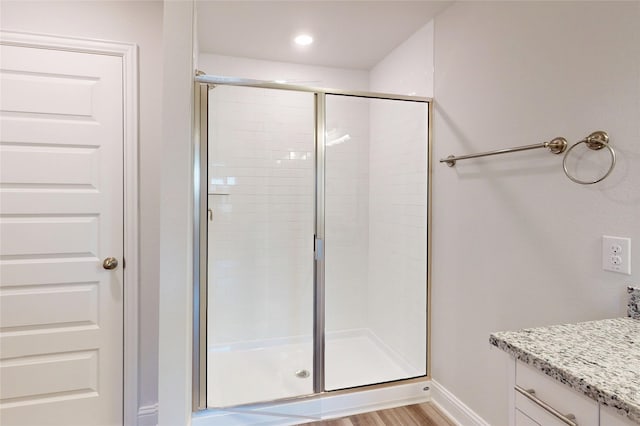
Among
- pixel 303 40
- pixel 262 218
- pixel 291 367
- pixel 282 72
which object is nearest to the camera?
pixel 291 367

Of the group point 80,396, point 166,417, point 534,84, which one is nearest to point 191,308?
point 166,417

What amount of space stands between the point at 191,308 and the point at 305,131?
1415mm

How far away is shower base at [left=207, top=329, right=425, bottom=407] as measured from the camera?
2039mm

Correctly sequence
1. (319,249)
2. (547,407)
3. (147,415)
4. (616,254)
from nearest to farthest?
1. (547,407)
2. (616,254)
3. (147,415)
4. (319,249)

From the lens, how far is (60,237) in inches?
70.0

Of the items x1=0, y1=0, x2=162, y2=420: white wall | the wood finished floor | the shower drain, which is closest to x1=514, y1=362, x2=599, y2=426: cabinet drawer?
the wood finished floor

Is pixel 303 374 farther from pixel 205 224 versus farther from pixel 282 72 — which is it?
pixel 282 72

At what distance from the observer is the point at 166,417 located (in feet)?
5.23

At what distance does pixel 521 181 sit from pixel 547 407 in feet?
3.44

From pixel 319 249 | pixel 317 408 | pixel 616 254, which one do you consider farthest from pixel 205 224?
pixel 616 254

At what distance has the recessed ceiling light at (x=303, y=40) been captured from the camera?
244 cm

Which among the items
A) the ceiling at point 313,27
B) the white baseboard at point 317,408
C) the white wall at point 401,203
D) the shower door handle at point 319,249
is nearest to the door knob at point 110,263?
the white baseboard at point 317,408

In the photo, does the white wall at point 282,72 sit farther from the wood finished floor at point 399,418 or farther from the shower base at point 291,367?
the wood finished floor at point 399,418

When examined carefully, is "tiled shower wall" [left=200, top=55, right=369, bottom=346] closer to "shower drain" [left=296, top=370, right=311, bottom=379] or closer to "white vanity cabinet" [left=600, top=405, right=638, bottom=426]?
"shower drain" [left=296, top=370, right=311, bottom=379]
